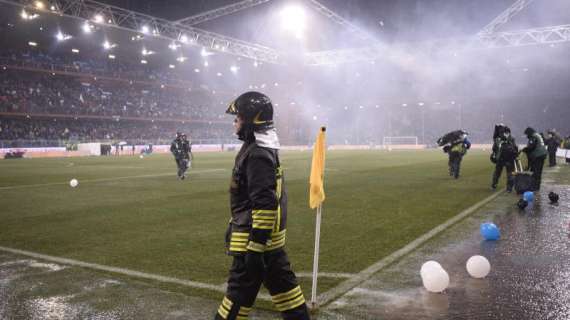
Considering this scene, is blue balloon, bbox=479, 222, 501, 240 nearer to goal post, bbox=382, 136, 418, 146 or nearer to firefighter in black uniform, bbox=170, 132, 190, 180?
firefighter in black uniform, bbox=170, 132, 190, 180

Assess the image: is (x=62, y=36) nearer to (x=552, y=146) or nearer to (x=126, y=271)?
(x=552, y=146)

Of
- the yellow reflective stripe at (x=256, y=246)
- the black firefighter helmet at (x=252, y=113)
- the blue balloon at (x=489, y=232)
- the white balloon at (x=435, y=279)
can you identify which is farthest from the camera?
the blue balloon at (x=489, y=232)

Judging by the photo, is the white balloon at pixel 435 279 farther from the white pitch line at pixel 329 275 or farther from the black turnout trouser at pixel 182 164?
the black turnout trouser at pixel 182 164

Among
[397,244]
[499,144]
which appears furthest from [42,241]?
[499,144]

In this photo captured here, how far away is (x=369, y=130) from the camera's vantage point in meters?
64.5

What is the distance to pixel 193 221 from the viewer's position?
8.87 meters

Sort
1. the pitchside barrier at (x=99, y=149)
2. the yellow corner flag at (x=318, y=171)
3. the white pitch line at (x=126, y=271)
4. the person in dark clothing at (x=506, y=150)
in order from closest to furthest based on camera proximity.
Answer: the yellow corner flag at (x=318, y=171) → the white pitch line at (x=126, y=271) → the person in dark clothing at (x=506, y=150) → the pitchside barrier at (x=99, y=149)

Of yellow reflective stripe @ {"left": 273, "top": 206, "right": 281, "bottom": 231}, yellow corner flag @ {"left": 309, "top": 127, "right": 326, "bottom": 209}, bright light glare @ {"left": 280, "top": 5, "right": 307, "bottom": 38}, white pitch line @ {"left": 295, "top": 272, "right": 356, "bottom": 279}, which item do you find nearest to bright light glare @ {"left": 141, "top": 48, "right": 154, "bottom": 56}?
bright light glare @ {"left": 280, "top": 5, "right": 307, "bottom": 38}

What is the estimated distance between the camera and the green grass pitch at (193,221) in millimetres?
6047

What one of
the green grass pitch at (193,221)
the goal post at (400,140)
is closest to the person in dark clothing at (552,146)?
the green grass pitch at (193,221)

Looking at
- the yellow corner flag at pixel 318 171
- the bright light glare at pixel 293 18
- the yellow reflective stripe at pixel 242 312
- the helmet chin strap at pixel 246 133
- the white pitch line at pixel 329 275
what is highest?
the bright light glare at pixel 293 18

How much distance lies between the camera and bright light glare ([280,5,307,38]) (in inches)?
1527

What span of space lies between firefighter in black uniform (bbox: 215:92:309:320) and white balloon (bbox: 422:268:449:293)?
→ 204 centimetres

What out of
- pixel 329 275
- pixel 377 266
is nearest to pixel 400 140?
pixel 377 266
